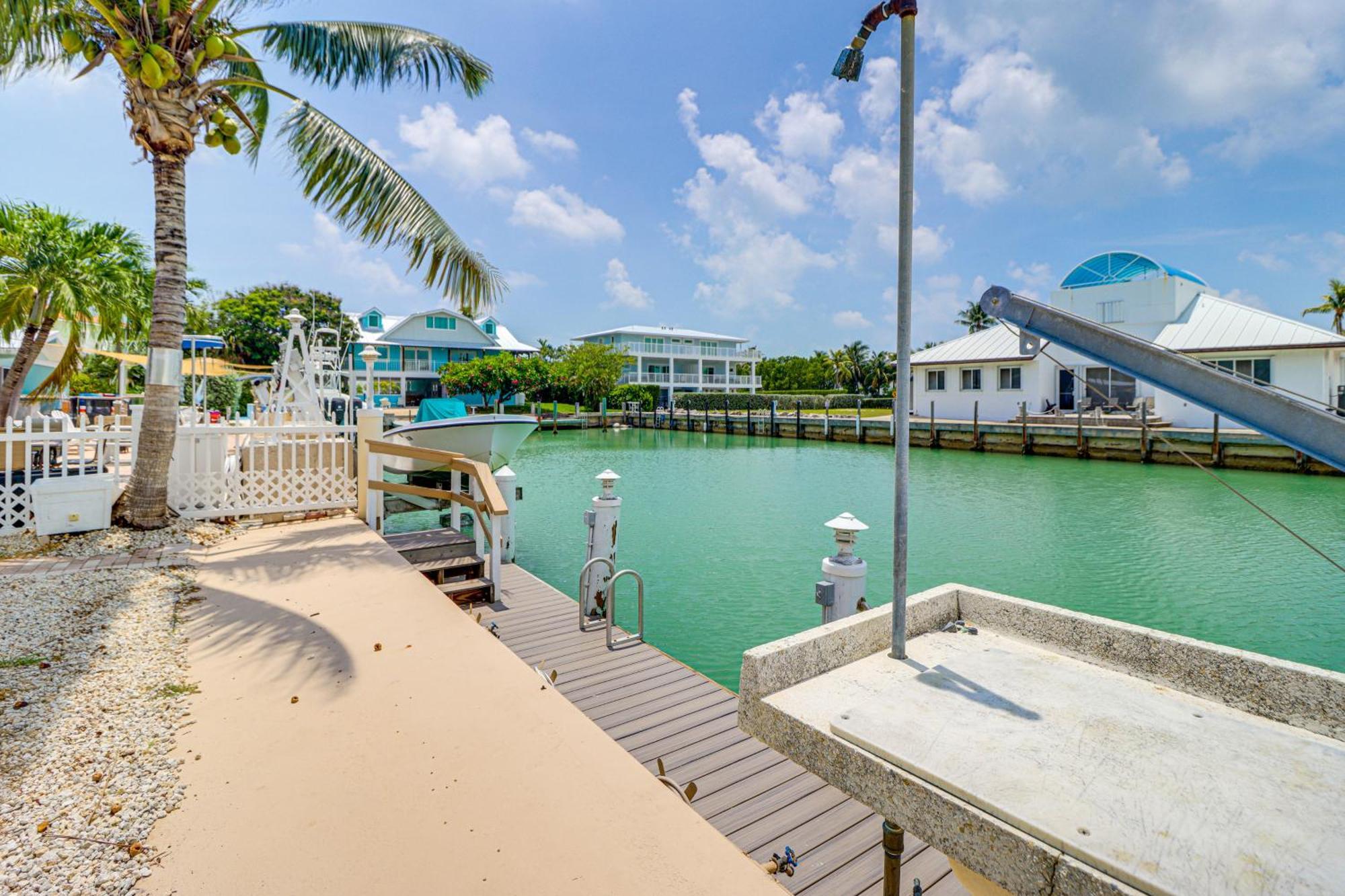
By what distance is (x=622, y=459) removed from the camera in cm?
2948

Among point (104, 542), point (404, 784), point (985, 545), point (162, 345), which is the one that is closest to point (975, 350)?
point (985, 545)

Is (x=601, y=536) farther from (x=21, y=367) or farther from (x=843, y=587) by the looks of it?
(x=21, y=367)

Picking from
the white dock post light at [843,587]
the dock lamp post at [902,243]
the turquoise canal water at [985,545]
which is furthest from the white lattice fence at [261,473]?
the dock lamp post at [902,243]

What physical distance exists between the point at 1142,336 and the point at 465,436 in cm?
2265

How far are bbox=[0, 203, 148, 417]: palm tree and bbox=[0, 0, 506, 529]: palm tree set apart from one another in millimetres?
5307

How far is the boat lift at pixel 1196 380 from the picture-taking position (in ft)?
6.96

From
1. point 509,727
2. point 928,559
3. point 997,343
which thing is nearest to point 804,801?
point 509,727

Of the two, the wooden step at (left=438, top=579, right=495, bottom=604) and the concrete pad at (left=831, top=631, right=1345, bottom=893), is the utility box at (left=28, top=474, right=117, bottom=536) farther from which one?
the concrete pad at (left=831, top=631, right=1345, bottom=893)

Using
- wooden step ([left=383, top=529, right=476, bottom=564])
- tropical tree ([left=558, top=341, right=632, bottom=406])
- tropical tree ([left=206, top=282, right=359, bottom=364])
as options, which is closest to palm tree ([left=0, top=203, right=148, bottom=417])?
wooden step ([left=383, top=529, right=476, bottom=564])

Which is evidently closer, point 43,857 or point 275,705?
point 43,857

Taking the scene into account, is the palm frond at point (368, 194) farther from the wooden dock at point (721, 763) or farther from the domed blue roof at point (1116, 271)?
the domed blue roof at point (1116, 271)

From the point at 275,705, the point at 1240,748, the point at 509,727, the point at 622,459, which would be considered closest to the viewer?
the point at 1240,748

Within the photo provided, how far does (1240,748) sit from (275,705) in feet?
13.9

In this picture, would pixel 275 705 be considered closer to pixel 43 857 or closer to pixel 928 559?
pixel 43 857
